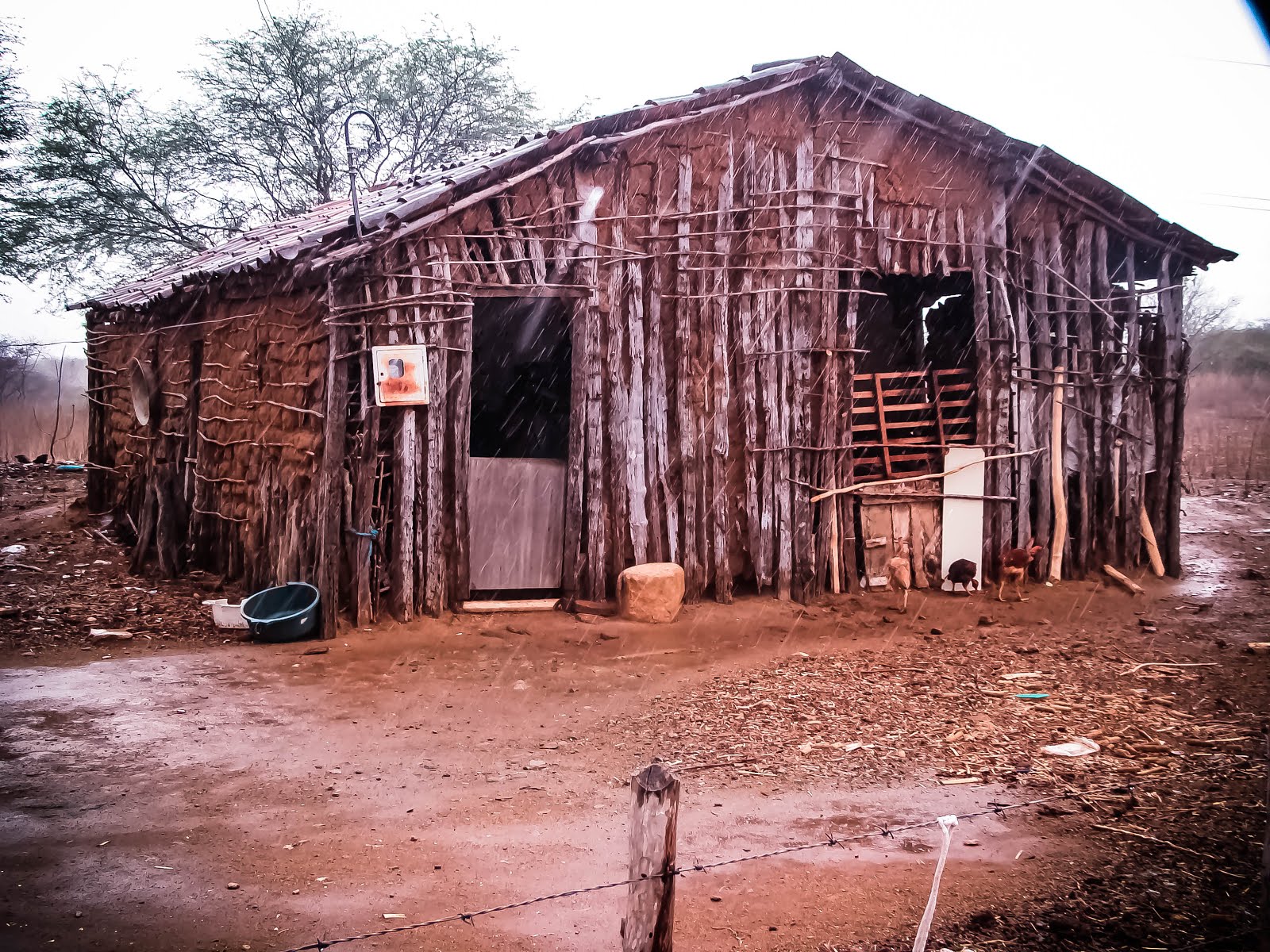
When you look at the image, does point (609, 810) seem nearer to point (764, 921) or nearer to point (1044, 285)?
point (764, 921)

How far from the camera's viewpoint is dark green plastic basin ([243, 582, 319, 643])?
7.75 m

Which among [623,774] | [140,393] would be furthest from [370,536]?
[140,393]

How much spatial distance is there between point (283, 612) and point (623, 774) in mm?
4337

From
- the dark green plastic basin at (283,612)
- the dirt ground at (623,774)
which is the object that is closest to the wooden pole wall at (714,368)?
the dark green plastic basin at (283,612)

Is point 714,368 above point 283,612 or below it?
above

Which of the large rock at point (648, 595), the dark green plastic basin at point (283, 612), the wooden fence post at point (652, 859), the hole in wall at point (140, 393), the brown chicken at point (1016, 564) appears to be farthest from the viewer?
the hole in wall at point (140, 393)

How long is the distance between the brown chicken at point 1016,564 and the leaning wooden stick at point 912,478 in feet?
3.13

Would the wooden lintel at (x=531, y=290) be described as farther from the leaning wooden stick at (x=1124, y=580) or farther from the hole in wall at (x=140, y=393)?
the leaning wooden stick at (x=1124, y=580)

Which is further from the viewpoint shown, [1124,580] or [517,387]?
[517,387]

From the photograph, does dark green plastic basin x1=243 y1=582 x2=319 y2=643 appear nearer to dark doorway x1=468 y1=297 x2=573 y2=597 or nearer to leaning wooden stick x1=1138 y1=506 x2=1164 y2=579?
dark doorway x1=468 y1=297 x2=573 y2=597

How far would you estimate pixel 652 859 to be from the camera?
8.62ft

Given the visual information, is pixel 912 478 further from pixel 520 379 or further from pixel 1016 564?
pixel 520 379

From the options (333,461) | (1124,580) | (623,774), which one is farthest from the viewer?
(1124,580)

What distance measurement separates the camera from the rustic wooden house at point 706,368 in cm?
816
